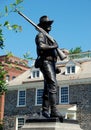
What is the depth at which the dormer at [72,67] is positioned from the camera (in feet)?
119

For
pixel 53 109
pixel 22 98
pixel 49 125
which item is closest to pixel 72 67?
pixel 22 98

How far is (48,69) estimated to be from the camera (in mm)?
8820

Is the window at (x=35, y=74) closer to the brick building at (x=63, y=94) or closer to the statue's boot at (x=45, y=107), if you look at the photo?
the brick building at (x=63, y=94)

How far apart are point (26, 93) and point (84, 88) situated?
22.1 ft

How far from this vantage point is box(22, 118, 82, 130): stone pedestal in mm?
8205

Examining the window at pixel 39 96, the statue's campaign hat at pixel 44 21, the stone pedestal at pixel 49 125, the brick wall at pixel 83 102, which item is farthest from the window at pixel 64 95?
the stone pedestal at pixel 49 125

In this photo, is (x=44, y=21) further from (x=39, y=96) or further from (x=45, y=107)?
(x=39, y=96)

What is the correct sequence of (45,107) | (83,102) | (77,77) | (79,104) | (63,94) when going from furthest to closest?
(77,77)
(63,94)
(79,104)
(83,102)
(45,107)

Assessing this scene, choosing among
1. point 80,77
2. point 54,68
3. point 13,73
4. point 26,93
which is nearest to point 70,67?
point 80,77

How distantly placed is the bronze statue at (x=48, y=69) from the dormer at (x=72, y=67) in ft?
89.6

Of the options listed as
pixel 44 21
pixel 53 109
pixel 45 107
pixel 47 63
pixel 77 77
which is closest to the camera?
pixel 53 109

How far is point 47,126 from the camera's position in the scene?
8266mm

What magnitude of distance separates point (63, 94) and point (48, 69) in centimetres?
2612

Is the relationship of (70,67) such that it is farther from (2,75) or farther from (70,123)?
(70,123)
